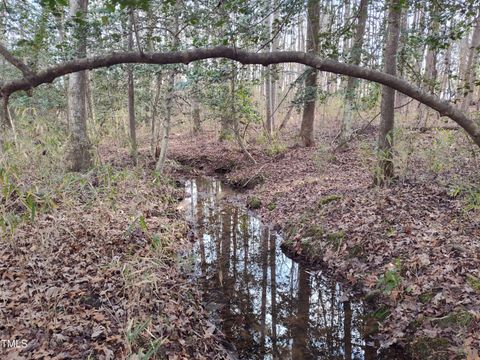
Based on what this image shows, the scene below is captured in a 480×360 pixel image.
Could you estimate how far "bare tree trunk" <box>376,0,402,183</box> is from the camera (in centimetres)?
670

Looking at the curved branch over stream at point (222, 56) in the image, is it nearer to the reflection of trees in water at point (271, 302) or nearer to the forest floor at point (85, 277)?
the forest floor at point (85, 277)

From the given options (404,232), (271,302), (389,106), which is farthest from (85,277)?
(389,106)

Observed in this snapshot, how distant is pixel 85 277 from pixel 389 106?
6.32 meters

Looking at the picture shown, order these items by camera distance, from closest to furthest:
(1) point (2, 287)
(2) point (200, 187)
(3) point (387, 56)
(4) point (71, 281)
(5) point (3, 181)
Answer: (1) point (2, 287), (4) point (71, 281), (5) point (3, 181), (3) point (387, 56), (2) point (200, 187)

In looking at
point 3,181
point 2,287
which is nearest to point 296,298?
point 2,287

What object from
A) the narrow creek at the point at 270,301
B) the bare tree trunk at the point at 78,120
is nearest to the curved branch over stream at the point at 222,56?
the narrow creek at the point at 270,301

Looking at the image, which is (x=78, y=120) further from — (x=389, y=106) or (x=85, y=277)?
(x=389, y=106)

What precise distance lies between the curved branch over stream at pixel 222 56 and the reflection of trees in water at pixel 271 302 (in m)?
2.96

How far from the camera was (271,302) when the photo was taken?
212 inches

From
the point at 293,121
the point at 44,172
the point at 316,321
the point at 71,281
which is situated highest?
the point at 293,121

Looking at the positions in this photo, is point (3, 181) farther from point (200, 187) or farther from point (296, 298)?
point (200, 187)

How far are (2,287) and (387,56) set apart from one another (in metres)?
7.25

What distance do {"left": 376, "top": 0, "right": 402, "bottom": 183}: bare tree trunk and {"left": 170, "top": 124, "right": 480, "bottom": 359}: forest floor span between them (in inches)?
9.6

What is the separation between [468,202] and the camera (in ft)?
19.5
